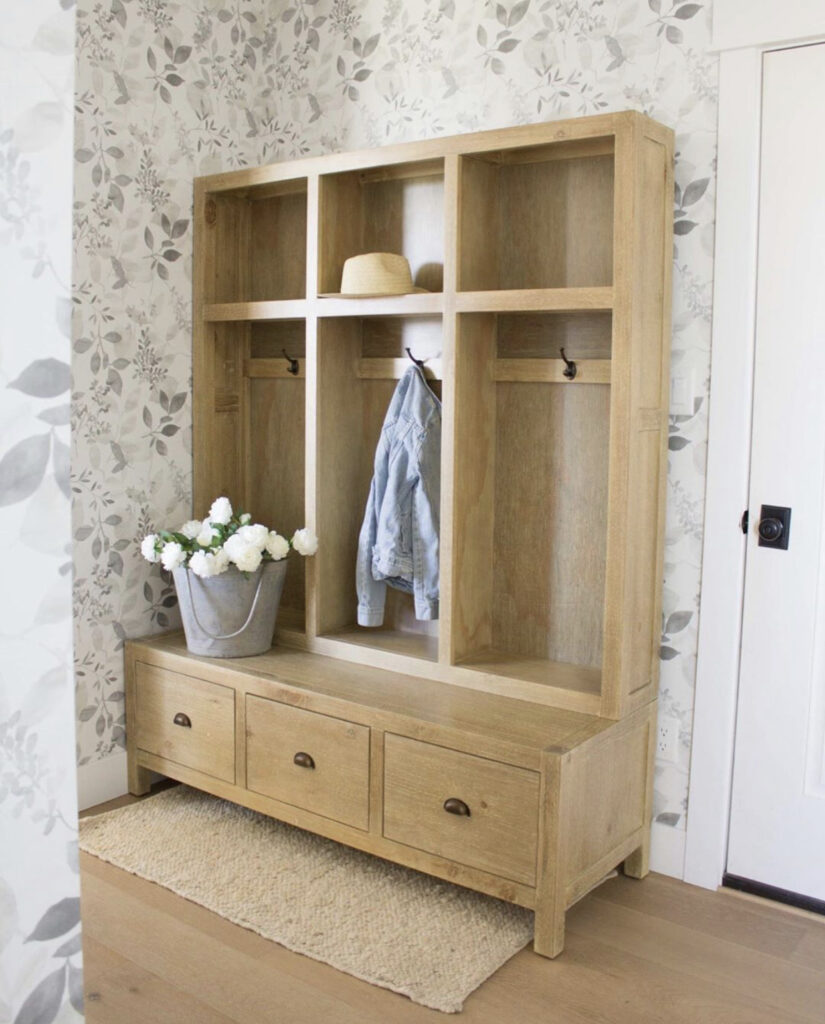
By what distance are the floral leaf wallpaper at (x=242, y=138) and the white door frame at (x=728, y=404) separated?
4 cm

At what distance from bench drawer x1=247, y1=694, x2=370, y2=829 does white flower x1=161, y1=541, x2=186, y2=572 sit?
0.43 metres

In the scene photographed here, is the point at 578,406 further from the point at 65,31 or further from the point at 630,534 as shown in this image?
the point at 65,31

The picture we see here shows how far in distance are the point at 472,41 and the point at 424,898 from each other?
2337 millimetres

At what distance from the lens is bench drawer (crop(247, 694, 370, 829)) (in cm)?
271

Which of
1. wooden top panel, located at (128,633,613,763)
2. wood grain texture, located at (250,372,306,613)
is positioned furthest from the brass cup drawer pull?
wood grain texture, located at (250,372,306,613)

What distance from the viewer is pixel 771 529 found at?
261 centimetres

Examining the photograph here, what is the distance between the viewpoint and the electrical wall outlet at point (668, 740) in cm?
278

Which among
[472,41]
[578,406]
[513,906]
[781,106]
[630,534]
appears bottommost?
[513,906]

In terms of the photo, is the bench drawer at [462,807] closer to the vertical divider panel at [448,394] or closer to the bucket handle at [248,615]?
the vertical divider panel at [448,394]

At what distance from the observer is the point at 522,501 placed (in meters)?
2.95

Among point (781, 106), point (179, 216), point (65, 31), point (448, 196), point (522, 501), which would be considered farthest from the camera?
point (179, 216)

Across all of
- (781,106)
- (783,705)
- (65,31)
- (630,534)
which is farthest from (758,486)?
(65,31)

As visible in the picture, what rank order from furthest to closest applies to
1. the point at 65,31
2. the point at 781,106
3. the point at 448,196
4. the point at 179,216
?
the point at 179,216 < the point at 448,196 < the point at 781,106 < the point at 65,31

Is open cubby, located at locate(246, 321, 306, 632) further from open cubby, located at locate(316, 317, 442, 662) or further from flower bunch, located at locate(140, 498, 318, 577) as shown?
flower bunch, located at locate(140, 498, 318, 577)
